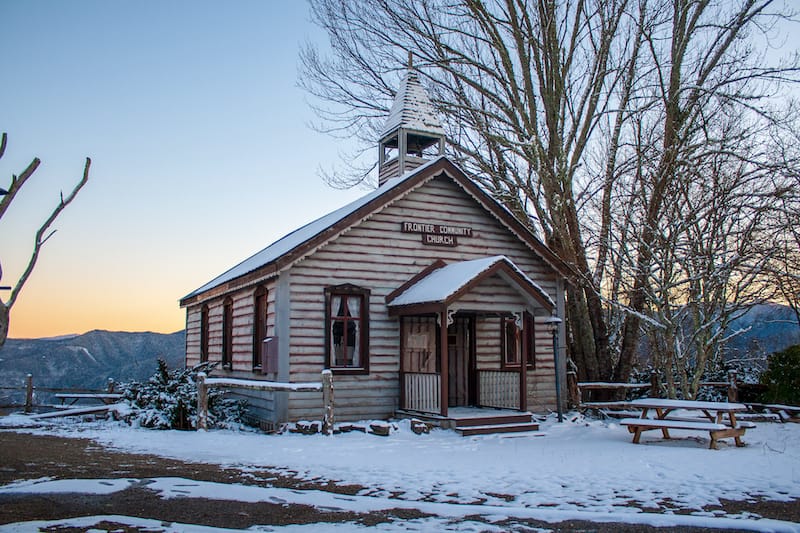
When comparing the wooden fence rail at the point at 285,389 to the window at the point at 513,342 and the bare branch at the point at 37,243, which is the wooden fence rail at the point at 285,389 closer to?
the window at the point at 513,342

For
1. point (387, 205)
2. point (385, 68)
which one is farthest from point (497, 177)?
point (387, 205)

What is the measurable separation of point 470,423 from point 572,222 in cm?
864

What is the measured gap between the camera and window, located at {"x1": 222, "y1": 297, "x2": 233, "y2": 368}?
64.4ft

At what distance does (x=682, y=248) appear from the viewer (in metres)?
17.5

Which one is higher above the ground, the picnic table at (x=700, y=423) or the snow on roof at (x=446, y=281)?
→ the snow on roof at (x=446, y=281)

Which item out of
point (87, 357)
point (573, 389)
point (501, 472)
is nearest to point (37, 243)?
point (501, 472)

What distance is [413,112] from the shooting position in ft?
65.2

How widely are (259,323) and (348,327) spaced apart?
7.87 ft

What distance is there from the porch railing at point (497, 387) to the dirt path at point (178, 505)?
8.09 meters

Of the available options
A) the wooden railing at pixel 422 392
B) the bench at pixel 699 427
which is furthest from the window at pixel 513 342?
the bench at pixel 699 427

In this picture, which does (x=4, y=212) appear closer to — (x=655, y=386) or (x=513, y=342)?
(x=513, y=342)

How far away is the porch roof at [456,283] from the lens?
14.6m

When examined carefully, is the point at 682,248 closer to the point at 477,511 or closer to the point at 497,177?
the point at 497,177

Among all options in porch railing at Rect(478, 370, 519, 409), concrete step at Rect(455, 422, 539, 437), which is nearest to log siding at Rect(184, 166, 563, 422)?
porch railing at Rect(478, 370, 519, 409)
